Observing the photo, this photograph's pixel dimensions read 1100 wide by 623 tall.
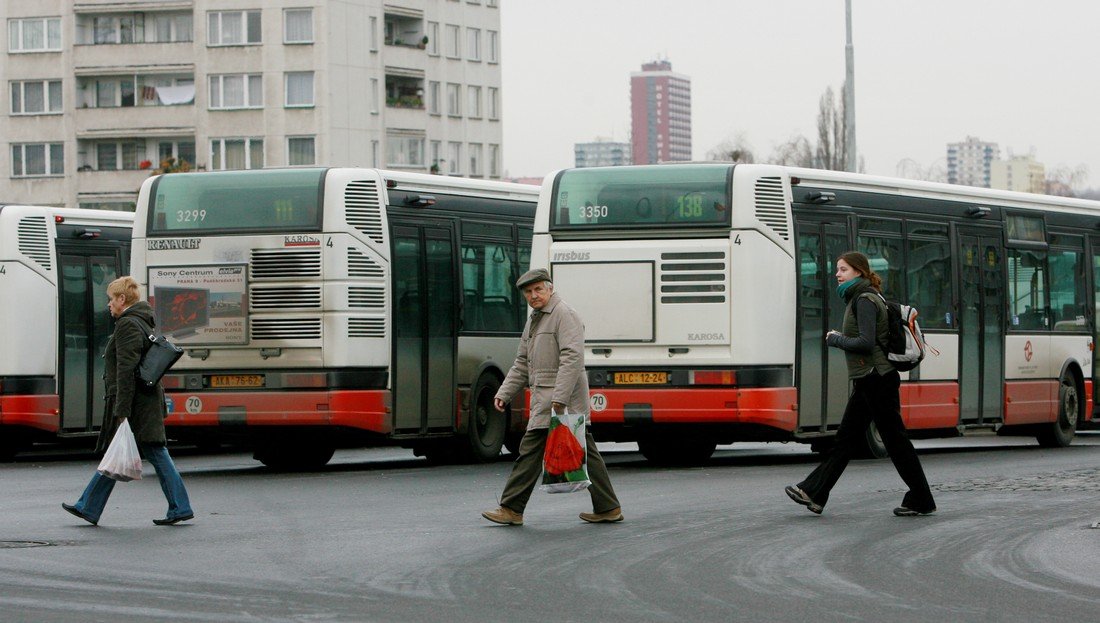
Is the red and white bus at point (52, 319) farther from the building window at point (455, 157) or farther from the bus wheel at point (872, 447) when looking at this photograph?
the building window at point (455, 157)

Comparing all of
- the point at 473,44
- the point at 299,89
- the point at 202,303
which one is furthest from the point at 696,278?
the point at 473,44

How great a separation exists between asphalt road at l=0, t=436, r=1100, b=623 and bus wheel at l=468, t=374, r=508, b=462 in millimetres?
2816

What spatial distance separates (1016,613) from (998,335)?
13814 mm

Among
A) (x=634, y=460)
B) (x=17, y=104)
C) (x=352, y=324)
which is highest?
(x=17, y=104)

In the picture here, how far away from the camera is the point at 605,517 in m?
13.6

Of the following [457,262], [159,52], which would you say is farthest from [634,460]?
[159,52]

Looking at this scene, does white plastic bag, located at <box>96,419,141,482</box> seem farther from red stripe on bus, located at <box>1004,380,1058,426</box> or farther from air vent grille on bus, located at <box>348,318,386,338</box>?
red stripe on bus, located at <box>1004,380,1058,426</box>

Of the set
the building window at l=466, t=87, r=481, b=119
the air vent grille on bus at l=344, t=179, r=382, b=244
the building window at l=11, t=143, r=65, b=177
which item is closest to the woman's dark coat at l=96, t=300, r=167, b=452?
the air vent grille on bus at l=344, t=179, r=382, b=244

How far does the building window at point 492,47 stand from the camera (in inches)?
3917

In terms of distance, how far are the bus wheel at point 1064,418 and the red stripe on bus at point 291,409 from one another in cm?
873

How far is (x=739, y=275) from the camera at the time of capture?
18.9m

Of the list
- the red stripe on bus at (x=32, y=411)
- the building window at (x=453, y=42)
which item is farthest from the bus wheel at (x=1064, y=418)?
the building window at (x=453, y=42)

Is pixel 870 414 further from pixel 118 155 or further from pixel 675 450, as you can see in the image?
pixel 118 155

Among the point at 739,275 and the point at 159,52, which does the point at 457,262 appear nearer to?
the point at 739,275
